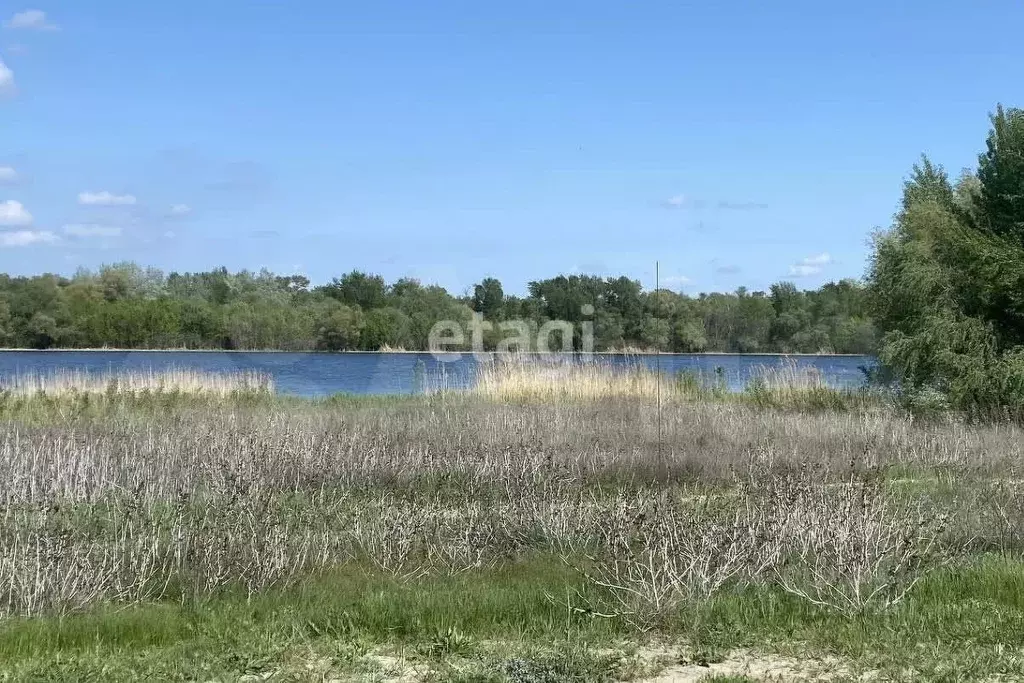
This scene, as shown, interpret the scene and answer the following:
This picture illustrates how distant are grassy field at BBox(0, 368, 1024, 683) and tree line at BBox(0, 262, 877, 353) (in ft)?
61.9

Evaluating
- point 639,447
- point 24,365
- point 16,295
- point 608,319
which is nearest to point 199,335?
point 16,295

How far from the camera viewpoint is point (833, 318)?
4569 cm

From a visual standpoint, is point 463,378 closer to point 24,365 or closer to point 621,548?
point 621,548

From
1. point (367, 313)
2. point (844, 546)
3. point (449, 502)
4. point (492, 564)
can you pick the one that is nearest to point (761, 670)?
point (844, 546)

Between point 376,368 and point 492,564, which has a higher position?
point 376,368

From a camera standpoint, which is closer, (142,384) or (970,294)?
(970,294)

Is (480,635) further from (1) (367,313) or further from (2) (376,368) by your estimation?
(1) (367,313)

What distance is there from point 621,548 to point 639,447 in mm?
5934

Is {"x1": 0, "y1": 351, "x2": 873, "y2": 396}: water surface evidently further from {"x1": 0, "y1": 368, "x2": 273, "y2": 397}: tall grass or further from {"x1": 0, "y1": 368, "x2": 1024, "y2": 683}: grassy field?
{"x1": 0, "y1": 368, "x2": 1024, "y2": 683}: grassy field

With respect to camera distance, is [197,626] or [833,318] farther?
[833,318]

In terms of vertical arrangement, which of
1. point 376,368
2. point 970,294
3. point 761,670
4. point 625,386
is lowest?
point 761,670

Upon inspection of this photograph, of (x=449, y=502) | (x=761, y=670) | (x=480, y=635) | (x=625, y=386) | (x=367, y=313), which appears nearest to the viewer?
(x=761, y=670)

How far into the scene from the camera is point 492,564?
6789 mm

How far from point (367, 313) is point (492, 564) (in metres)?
57.6
